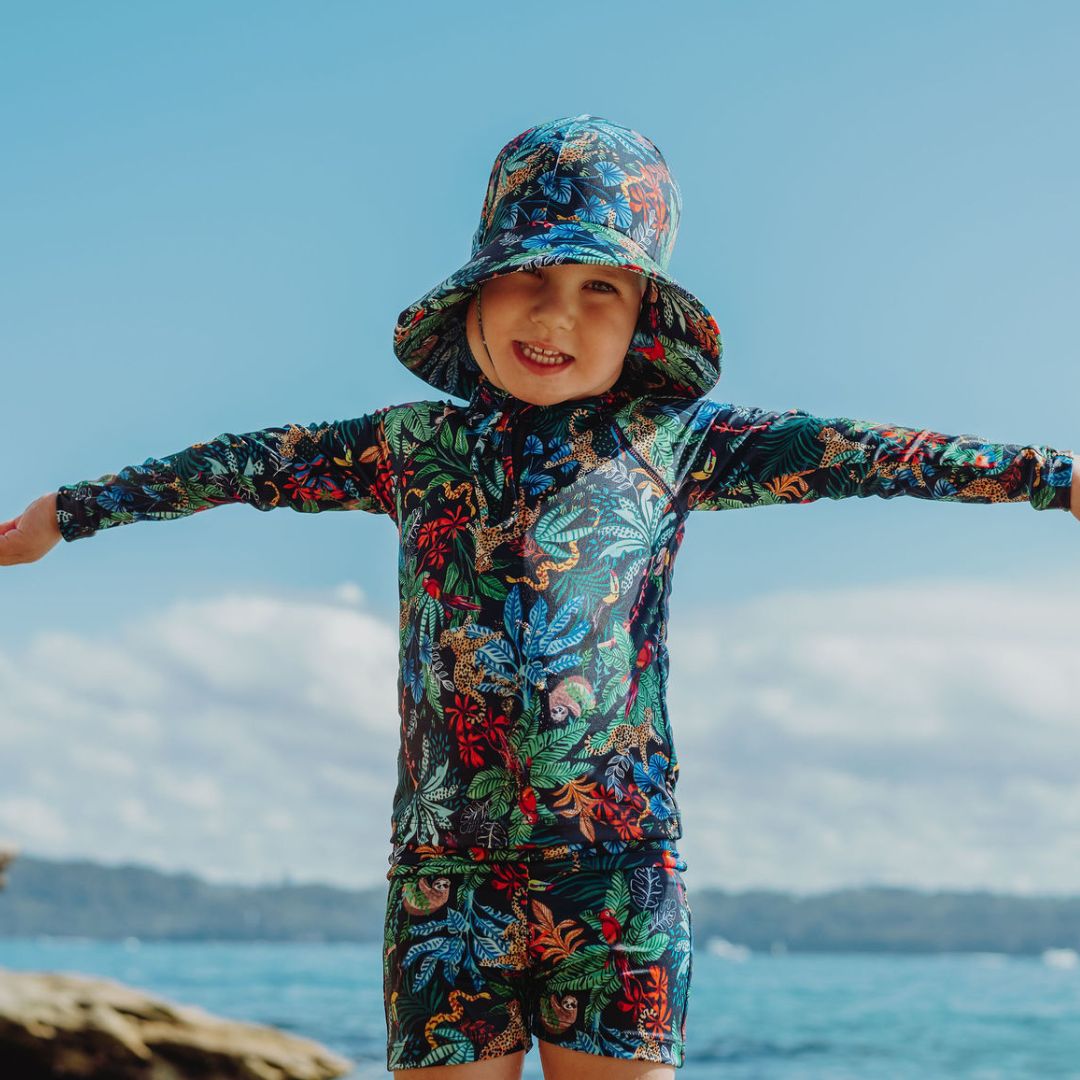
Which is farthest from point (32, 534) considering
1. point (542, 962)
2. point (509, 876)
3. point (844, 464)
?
point (844, 464)

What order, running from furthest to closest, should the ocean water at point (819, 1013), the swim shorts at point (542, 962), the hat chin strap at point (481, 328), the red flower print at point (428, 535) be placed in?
the ocean water at point (819, 1013), the hat chin strap at point (481, 328), the red flower print at point (428, 535), the swim shorts at point (542, 962)

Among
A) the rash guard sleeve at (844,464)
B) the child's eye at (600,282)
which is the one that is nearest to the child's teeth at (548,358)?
the child's eye at (600,282)

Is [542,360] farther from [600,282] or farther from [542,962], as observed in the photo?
[542,962]

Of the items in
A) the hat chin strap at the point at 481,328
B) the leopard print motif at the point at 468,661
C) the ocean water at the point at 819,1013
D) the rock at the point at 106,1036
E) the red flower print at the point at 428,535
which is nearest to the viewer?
the leopard print motif at the point at 468,661

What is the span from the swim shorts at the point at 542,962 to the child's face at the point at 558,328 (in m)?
0.80

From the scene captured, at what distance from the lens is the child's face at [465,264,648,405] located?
8.01 ft

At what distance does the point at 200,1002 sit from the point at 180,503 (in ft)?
122

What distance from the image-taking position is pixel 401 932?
2.27 metres

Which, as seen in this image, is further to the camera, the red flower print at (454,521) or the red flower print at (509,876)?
the red flower print at (454,521)

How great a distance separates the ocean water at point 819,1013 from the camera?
23.8 metres

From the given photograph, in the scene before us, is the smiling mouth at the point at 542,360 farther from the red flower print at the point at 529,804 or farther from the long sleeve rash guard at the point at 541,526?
the red flower print at the point at 529,804

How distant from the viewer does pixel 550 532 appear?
2.37m

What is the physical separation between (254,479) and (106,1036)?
1106cm

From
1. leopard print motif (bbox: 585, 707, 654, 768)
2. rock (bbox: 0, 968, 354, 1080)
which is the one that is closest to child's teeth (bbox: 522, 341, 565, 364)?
leopard print motif (bbox: 585, 707, 654, 768)
